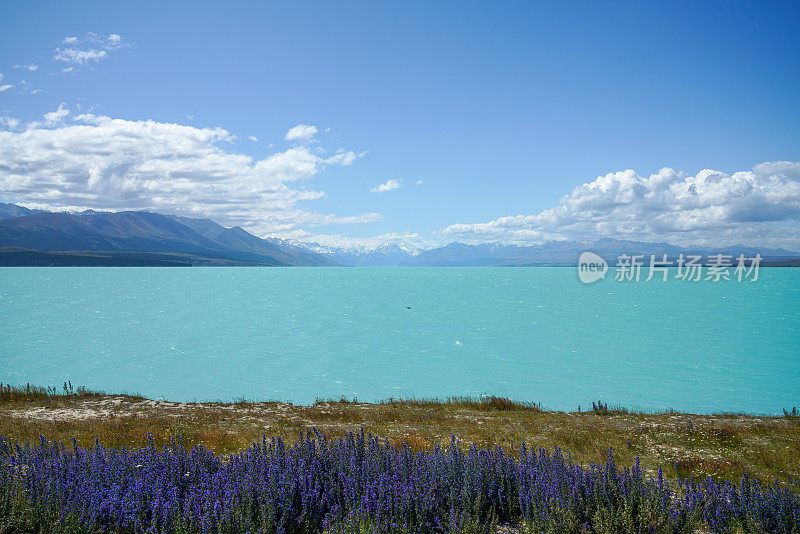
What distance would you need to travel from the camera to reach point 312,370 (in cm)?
5319

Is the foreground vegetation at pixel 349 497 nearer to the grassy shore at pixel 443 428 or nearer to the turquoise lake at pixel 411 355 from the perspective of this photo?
the grassy shore at pixel 443 428

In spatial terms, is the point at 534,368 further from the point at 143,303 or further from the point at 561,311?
the point at 143,303

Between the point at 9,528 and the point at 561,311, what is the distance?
12109 centimetres

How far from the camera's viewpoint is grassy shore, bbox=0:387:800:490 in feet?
46.1

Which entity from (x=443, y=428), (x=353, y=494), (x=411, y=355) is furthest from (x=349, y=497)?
(x=411, y=355)

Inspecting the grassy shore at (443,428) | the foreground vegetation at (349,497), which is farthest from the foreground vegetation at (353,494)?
the grassy shore at (443,428)

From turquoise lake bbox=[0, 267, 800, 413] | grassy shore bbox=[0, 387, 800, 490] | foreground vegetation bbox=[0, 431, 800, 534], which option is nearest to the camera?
foreground vegetation bbox=[0, 431, 800, 534]

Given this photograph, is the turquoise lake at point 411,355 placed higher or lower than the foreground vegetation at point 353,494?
lower

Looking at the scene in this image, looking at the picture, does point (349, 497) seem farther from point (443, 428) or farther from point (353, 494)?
point (443, 428)

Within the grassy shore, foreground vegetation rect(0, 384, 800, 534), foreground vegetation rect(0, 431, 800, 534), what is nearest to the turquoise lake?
the grassy shore

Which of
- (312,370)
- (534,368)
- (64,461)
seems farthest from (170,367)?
(64,461)

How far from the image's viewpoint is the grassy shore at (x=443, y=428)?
14055 mm

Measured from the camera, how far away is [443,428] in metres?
18.6

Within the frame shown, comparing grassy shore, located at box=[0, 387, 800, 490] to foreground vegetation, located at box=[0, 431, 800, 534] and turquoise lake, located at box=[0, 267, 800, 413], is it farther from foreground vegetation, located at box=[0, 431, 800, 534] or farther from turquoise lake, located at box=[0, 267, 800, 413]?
turquoise lake, located at box=[0, 267, 800, 413]
